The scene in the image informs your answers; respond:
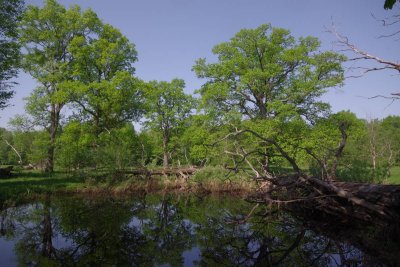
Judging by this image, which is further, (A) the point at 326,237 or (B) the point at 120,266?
(A) the point at 326,237

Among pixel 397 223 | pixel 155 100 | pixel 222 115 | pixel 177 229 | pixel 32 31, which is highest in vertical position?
pixel 32 31

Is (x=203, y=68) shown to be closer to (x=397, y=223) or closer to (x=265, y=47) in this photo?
(x=265, y=47)

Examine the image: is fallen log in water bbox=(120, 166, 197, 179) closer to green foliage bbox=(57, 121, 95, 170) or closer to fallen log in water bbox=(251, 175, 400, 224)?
green foliage bbox=(57, 121, 95, 170)

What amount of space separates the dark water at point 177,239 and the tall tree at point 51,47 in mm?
15037

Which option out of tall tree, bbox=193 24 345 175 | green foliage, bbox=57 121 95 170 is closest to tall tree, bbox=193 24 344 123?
tall tree, bbox=193 24 345 175

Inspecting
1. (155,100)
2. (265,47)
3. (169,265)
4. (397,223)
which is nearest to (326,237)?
(397,223)

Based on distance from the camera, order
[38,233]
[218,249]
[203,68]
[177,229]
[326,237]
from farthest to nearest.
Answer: [203,68] < [177,229] < [38,233] < [326,237] < [218,249]

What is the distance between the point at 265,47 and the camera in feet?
81.6

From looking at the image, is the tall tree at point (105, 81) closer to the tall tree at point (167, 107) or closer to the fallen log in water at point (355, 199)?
the tall tree at point (167, 107)

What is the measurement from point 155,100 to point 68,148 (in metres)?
13.3

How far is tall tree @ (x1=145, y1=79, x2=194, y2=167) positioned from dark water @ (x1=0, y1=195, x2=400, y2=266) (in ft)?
66.7

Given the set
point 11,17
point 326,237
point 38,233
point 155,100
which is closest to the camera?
point 326,237

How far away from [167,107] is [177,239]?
1010 inches

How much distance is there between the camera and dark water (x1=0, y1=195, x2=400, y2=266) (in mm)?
6934
